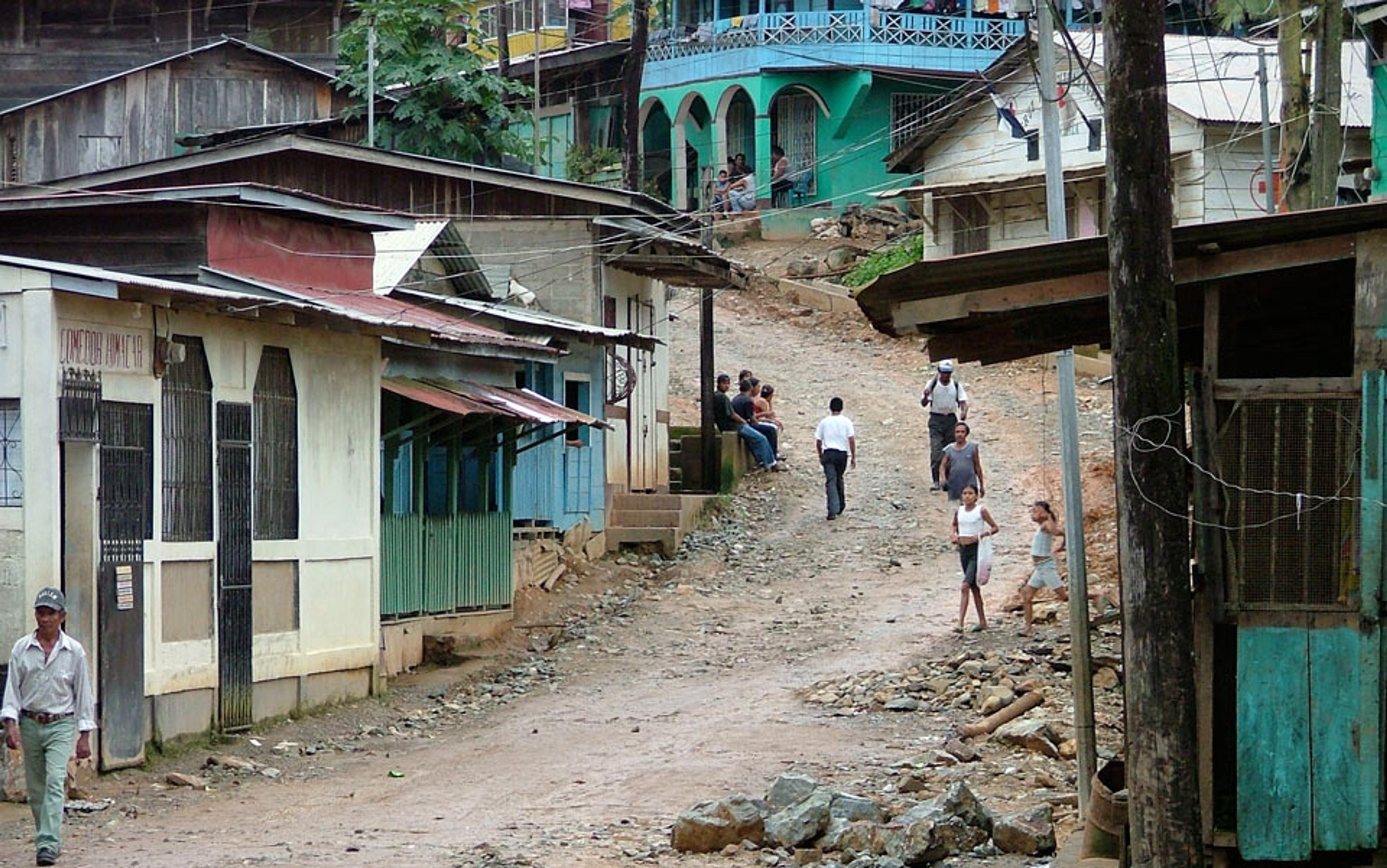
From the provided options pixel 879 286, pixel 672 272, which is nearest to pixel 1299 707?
pixel 879 286

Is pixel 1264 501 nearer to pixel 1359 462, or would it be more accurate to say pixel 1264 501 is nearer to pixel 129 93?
pixel 1359 462

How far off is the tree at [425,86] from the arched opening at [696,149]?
13.3 m

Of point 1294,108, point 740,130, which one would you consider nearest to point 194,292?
point 1294,108

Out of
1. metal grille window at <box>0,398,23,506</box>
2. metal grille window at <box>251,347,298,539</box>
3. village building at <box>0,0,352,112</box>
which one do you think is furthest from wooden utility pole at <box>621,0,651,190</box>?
metal grille window at <box>0,398,23,506</box>

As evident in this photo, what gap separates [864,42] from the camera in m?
45.4

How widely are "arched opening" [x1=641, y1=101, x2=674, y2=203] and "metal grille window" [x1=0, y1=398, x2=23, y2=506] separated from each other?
35.5m

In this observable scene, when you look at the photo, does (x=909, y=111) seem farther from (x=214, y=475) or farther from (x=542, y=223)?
(x=214, y=475)

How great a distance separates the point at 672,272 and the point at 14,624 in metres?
16.9

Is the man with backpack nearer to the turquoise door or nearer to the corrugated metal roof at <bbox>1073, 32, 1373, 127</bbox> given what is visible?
the corrugated metal roof at <bbox>1073, 32, 1373, 127</bbox>

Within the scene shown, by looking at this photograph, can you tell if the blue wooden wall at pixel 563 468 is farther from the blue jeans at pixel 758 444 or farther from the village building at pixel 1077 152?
the village building at pixel 1077 152

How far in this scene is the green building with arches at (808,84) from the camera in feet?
150

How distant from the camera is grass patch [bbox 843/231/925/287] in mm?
41250

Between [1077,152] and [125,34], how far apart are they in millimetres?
17581

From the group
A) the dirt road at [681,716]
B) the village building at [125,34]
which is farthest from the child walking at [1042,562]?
the village building at [125,34]
